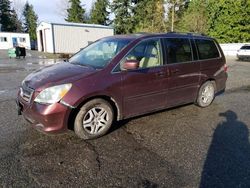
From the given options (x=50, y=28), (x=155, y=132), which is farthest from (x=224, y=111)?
(x=50, y=28)

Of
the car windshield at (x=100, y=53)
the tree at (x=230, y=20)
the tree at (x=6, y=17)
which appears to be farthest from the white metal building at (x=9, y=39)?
the car windshield at (x=100, y=53)

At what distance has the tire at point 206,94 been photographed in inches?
241

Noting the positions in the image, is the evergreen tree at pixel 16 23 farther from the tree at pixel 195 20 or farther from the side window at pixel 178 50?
the side window at pixel 178 50

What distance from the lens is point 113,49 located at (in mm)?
4758

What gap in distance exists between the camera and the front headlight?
12.5ft

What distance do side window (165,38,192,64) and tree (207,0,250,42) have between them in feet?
113

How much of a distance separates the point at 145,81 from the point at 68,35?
29440mm

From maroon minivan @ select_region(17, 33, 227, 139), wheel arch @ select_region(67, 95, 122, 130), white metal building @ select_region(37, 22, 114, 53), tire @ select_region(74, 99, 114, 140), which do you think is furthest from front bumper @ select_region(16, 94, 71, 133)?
white metal building @ select_region(37, 22, 114, 53)

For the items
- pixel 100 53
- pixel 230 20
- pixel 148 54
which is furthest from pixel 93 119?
pixel 230 20

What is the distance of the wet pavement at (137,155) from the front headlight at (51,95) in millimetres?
732

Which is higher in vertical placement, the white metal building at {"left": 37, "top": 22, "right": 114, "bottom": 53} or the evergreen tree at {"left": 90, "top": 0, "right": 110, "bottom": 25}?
the evergreen tree at {"left": 90, "top": 0, "right": 110, "bottom": 25}

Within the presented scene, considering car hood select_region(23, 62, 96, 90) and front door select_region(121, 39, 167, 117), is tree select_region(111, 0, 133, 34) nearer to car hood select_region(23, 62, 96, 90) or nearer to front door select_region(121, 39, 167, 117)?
front door select_region(121, 39, 167, 117)

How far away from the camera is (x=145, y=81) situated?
15.4 feet

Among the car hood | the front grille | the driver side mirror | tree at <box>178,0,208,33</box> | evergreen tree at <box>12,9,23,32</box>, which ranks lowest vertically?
the front grille
